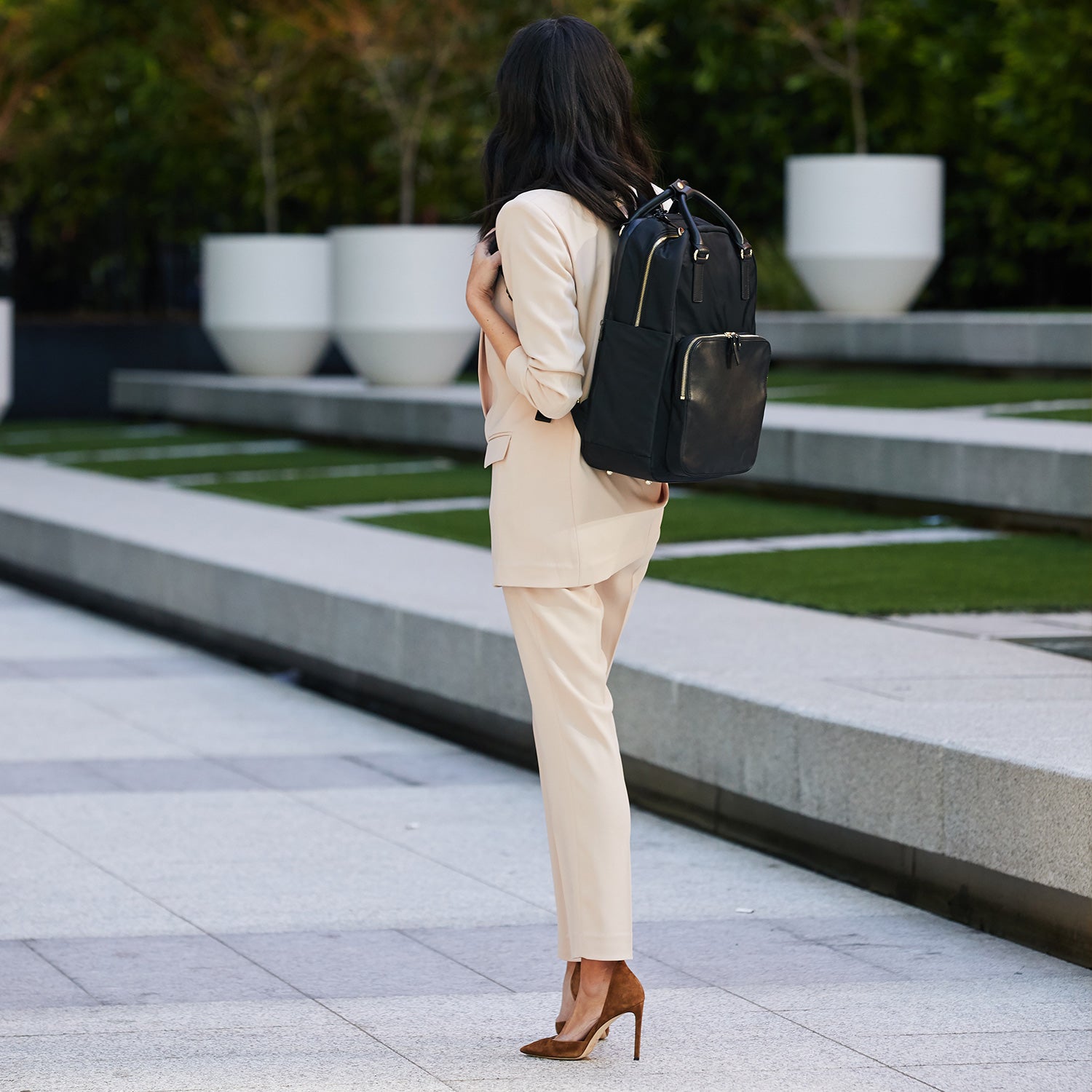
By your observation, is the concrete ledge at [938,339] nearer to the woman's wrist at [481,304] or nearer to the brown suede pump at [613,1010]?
the woman's wrist at [481,304]

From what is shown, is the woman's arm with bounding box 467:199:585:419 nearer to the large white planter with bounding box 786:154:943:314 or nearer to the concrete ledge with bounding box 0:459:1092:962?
the concrete ledge with bounding box 0:459:1092:962

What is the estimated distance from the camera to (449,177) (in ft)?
68.3

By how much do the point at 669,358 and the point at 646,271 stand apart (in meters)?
0.15

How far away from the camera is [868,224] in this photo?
15.4m

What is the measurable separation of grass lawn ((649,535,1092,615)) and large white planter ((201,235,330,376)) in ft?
32.3

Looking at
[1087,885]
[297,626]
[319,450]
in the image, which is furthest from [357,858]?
[319,450]

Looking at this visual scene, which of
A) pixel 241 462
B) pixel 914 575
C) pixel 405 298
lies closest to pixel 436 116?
pixel 405 298

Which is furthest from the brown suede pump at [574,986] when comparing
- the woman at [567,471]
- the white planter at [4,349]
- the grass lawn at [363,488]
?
the white planter at [4,349]

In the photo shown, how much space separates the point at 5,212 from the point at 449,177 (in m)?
5.01

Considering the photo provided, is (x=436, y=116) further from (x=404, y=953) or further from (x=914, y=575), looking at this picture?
(x=404, y=953)

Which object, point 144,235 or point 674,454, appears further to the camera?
point 144,235

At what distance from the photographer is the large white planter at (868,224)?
15430 millimetres

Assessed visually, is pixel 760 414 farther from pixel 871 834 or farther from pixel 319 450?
pixel 319 450

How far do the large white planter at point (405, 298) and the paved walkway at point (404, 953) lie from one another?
867cm
